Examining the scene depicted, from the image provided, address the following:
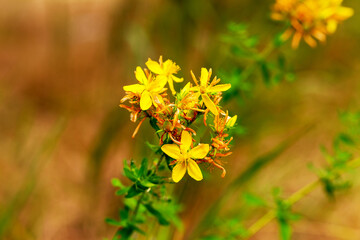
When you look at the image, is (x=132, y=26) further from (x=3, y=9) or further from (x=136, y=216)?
(x=3, y=9)

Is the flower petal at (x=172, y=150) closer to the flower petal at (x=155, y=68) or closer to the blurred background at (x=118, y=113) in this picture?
the flower petal at (x=155, y=68)

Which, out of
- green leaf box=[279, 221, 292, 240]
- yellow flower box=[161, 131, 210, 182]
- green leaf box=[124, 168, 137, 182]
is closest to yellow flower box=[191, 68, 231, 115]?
yellow flower box=[161, 131, 210, 182]

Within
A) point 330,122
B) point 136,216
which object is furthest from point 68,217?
point 330,122

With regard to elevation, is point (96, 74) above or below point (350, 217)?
above

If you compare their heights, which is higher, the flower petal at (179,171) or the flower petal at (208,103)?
the flower petal at (208,103)

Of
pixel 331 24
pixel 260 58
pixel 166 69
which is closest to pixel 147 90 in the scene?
pixel 166 69

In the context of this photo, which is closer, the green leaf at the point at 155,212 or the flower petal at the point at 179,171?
the flower petal at the point at 179,171

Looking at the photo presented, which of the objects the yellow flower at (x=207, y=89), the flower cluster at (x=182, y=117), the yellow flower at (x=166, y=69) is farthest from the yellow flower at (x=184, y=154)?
the yellow flower at (x=166, y=69)

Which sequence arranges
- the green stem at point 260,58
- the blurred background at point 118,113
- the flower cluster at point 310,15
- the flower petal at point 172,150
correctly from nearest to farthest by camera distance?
1. the flower petal at point 172,150
2. the flower cluster at point 310,15
3. the green stem at point 260,58
4. the blurred background at point 118,113
